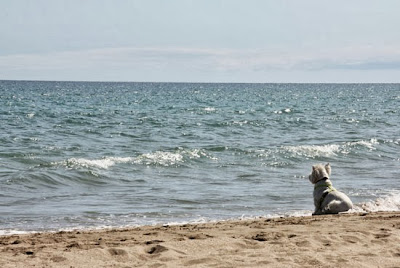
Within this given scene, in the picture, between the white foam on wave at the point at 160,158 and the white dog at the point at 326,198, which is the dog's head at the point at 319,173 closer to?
the white dog at the point at 326,198

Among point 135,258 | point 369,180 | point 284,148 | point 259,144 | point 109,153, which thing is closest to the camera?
point 135,258

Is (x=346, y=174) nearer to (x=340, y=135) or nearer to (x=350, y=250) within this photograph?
(x=350, y=250)

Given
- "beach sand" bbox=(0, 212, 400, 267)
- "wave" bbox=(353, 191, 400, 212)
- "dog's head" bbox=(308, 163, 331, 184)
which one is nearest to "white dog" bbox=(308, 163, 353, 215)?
"dog's head" bbox=(308, 163, 331, 184)

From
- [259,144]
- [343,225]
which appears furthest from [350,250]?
[259,144]

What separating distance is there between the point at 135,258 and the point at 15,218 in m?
4.20

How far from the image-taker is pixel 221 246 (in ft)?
22.3

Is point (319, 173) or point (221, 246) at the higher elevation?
point (319, 173)

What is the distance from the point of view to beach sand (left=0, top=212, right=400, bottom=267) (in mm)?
6148

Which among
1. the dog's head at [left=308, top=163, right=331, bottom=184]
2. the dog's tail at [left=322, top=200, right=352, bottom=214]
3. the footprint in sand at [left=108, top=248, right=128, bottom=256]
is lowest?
the dog's tail at [left=322, top=200, right=352, bottom=214]

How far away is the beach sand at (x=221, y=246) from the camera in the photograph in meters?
6.15

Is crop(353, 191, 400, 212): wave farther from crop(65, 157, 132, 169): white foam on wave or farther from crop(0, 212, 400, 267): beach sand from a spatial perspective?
crop(65, 157, 132, 169): white foam on wave

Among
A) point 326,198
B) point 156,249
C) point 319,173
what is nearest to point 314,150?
point 319,173

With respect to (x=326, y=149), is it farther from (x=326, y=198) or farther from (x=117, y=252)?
(x=117, y=252)

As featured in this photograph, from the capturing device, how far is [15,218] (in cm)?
986
